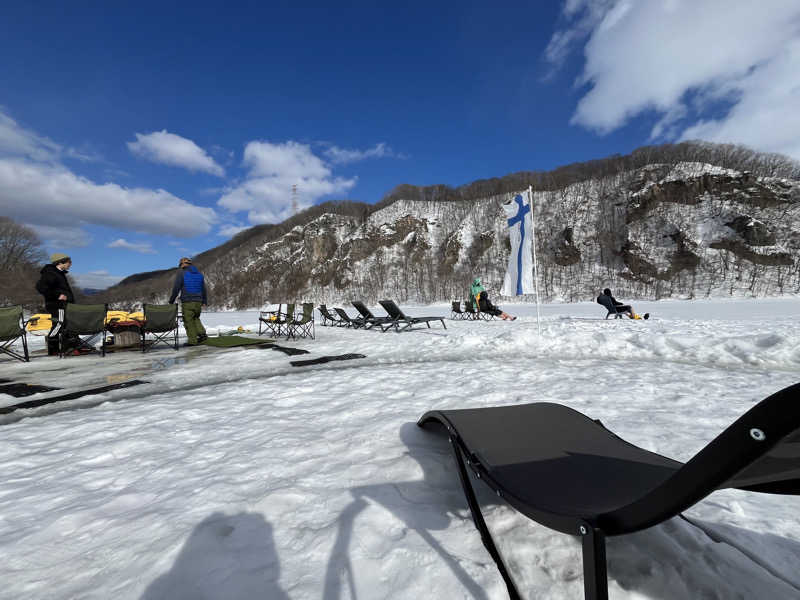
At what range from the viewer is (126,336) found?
769cm

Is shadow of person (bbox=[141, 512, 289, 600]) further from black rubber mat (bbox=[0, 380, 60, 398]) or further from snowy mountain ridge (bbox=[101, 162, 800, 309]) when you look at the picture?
snowy mountain ridge (bbox=[101, 162, 800, 309])

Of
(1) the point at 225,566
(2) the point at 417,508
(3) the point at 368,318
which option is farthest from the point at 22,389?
(3) the point at 368,318

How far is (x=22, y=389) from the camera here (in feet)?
13.1

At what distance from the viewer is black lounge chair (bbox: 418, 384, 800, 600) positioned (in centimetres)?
72

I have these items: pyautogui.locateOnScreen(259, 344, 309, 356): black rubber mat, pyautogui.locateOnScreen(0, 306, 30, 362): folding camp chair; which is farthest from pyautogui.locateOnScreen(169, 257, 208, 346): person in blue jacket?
pyautogui.locateOnScreen(0, 306, 30, 362): folding camp chair

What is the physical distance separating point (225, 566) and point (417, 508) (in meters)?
0.80

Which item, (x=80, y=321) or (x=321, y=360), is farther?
(x=80, y=321)

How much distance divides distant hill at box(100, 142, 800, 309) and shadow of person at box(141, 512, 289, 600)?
37.0 m

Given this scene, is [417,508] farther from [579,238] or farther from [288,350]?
[579,238]

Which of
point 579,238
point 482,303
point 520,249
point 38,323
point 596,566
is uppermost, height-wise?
point 579,238

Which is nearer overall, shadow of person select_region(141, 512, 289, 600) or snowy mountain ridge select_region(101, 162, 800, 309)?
shadow of person select_region(141, 512, 289, 600)

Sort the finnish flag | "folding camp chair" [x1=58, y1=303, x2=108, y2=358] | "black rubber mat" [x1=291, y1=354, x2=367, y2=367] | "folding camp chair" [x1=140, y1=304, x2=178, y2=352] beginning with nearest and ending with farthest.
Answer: "black rubber mat" [x1=291, y1=354, x2=367, y2=367] < "folding camp chair" [x1=58, y1=303, x2=108, y2=358] < "folding camp chair" [x1=140, y1=304, x2=178, y2=352] < the finnish flag

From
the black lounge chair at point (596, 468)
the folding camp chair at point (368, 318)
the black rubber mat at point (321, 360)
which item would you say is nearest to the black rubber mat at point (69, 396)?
the black rubber mat at point (321, 360)

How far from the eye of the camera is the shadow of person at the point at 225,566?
3.76 ft
